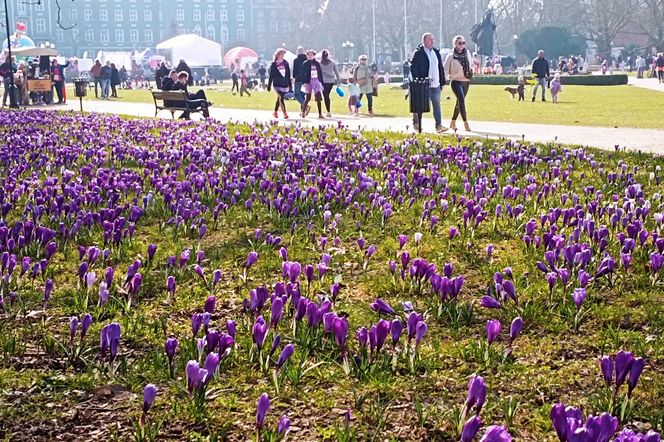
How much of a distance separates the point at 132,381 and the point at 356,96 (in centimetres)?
1819

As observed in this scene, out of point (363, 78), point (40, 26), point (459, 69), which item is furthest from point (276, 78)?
point (40, 26)

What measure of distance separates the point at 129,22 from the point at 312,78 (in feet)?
390

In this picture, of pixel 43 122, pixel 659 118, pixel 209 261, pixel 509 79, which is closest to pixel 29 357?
pixel 209 261

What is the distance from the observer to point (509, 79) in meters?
45.2

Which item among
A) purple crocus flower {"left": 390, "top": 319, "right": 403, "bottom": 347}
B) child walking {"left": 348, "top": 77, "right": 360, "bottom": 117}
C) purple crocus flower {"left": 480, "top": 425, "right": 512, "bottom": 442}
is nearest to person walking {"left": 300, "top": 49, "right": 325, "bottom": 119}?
child walking {"left": 348, "top": 77, "right": 360, "bottom": 117}

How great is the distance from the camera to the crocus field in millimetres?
2898

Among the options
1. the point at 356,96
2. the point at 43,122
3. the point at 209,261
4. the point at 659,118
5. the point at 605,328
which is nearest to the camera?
the point at 605,328

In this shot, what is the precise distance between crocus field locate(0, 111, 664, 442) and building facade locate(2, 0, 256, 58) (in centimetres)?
12404

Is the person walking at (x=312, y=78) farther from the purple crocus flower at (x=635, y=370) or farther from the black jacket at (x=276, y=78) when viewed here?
the purple crocus flower at (x=635, y=370)

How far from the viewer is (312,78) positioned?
776 inches

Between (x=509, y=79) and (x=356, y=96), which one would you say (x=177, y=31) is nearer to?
(x=509, y=79)

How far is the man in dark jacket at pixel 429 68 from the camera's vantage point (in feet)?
47.0

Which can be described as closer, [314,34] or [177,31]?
[314,34]

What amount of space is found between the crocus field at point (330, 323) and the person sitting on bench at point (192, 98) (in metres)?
11.8
